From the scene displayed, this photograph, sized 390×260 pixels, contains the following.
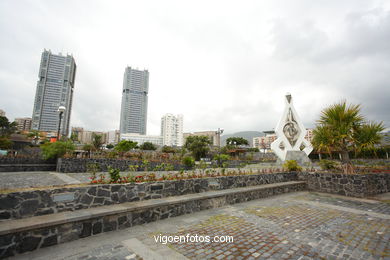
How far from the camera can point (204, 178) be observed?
21.4 ft

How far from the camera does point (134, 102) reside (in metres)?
143

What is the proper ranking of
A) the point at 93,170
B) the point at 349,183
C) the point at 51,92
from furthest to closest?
1. the point at 51,92
2. the point at 349,183
3. the point at 93,170

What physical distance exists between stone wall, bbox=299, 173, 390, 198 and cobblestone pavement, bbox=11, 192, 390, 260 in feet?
9.58

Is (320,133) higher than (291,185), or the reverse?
(320,133)

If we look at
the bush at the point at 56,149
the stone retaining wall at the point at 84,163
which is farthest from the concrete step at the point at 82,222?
the bush at the point at 56,149

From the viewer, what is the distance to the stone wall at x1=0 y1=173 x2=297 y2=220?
127 inches

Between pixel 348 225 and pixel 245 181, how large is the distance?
3835mm

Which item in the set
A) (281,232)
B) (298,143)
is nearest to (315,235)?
(281,232)

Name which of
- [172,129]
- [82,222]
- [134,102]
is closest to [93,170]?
[82,222]

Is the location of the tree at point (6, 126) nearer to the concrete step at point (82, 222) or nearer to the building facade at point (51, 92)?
the building facade at point (51, 92)

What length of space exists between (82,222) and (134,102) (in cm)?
14876

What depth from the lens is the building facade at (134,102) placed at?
14062 cm

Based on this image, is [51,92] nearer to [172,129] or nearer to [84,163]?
[172,129]

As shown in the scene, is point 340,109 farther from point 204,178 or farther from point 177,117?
point 177,117
